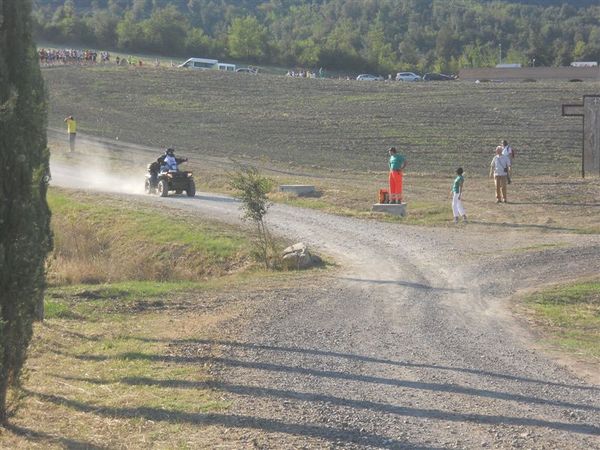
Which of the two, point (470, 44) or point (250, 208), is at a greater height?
point (470, 44)

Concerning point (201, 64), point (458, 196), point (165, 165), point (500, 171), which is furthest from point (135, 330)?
point (201, 64)

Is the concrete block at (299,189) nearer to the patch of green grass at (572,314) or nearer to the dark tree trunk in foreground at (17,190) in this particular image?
the patch of green grass at (572,314)

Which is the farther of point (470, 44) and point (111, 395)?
point (470, 44)

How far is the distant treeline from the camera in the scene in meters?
113

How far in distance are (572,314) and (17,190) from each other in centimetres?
1051

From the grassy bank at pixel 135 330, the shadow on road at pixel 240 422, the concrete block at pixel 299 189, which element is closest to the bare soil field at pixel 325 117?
the concrete block at pixel 299 189

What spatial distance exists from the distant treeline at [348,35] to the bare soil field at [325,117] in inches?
1363

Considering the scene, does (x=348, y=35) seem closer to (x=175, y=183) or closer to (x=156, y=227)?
(x=175, y=183)

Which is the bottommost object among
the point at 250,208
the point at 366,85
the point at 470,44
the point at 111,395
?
the point at 111,395

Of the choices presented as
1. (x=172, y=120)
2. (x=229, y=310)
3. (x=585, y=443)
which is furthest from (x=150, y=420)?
(x=172, y=120)

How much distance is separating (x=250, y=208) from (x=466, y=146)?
98.2 ft

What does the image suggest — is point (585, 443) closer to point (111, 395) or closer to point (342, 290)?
point (111, 395)

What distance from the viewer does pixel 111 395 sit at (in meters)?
10.3

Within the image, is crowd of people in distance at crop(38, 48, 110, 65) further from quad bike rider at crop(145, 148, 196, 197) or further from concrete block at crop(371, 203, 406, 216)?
concrete block at crop(371, 203, 406, 216)
